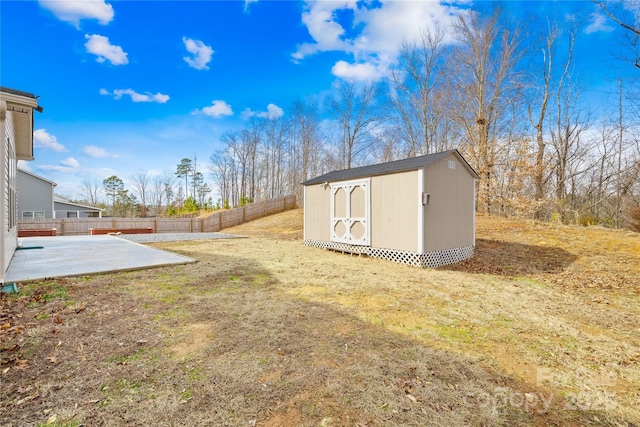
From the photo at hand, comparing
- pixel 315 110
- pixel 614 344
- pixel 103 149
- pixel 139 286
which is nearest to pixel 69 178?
pixel 103 149

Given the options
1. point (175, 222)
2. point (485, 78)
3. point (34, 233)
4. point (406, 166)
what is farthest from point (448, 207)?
point (34, 233)

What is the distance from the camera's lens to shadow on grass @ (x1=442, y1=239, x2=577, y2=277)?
6.71 metres

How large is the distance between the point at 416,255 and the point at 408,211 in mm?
1112

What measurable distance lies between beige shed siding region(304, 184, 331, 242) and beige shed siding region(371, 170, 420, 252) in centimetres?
191

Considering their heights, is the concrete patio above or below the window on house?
below

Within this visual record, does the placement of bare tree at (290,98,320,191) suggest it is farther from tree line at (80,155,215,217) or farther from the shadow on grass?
A: the shadow on grass

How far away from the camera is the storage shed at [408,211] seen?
22.5 feet

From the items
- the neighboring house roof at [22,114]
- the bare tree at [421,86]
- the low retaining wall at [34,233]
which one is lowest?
the low retaining wall at [34,233]

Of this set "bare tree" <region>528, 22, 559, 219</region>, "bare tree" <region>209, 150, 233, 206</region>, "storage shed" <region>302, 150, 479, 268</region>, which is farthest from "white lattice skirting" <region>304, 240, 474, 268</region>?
"bare tree" <region>209, 150, 233, 206</region>

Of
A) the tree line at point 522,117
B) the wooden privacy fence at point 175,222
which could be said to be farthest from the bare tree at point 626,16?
the wooden privacy fence at point 175,222

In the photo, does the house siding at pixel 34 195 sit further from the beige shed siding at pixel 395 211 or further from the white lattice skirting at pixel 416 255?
the beige shed siding at pixel 395 211

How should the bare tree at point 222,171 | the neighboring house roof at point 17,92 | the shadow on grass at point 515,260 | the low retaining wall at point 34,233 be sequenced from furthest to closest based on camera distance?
the bare tree at point 222,171 → the low retaining wall at point 34,233 → the shadow on grass at point 515,260 → the neighboring house roof at point 17,92

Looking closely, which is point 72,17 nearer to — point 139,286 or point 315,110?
point 139,286

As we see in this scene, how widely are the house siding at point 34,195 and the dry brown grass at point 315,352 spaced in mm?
22241
